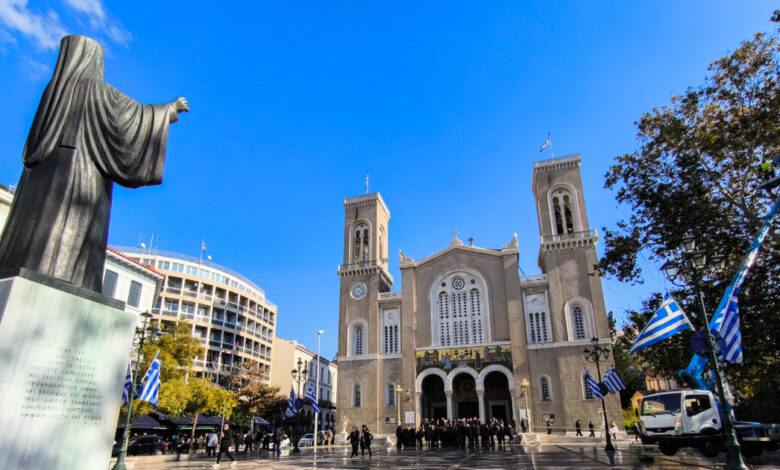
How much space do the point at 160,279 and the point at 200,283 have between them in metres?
21.0

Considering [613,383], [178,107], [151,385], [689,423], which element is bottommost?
[689,423]

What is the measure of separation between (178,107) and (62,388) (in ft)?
11.7

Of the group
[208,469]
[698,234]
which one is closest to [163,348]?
[208,469]

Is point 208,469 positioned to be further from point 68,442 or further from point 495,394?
point 495,394

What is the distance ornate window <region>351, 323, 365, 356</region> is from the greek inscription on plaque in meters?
36.1

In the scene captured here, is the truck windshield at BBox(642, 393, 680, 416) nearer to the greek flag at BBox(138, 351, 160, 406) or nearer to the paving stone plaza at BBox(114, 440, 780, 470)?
the paving stone plaza at BBox(114, 440, 780, 470)

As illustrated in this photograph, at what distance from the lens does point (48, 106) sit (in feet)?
16.5

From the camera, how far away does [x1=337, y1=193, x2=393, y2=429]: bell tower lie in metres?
37.5

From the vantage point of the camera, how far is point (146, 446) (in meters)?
26.0

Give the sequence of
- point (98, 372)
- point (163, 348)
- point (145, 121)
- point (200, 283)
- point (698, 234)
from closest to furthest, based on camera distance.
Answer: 1. point (98, 372)
2. point (145, 121)
3. point (698, 234)
4. point (163, 348)
5. point (200, 283)

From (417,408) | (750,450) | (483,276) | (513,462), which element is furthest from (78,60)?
(483,276)

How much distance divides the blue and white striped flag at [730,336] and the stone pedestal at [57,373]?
12787mm

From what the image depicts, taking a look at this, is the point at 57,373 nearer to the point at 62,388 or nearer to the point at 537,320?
the point at 62,388

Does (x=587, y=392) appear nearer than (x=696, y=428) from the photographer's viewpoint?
No
